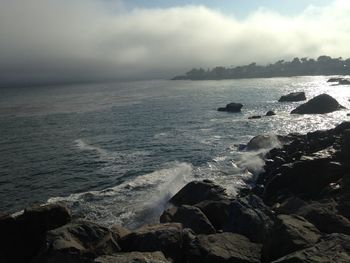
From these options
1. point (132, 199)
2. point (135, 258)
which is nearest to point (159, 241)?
point (135, 258)

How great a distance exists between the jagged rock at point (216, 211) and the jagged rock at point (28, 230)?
585 cm

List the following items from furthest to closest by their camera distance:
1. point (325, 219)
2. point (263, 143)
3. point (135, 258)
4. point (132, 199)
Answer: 1. point (263, 143)
2. point (132, 199)
3. point (325, 219)
4. point (135, 258)

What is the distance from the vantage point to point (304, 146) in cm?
3244

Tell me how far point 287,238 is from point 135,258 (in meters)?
4.41

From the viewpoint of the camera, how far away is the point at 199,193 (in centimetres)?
2056

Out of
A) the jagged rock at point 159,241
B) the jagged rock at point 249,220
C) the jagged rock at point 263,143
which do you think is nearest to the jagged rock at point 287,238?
the jagged rock at point 249,220

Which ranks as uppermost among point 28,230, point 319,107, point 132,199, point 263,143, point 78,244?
point 78,244

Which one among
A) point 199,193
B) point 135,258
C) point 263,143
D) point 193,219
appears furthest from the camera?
point 263,143

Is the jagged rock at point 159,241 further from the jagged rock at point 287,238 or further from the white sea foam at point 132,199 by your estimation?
the white sea foam at point 132,199

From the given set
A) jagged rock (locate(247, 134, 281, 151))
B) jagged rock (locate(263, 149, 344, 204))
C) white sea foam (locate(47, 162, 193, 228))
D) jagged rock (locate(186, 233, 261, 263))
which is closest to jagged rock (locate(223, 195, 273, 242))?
jagged rock (locate(186, 233, 261, 263))

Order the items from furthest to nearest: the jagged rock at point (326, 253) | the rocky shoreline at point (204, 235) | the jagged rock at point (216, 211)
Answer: the jagged rock at point (216, 211) < the rocky shoreline at point (204, 235) < the jagged rock at point (326, 253)

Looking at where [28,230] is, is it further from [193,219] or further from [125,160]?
[125,160]

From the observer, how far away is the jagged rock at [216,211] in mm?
15898

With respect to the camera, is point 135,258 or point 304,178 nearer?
point 135,258
